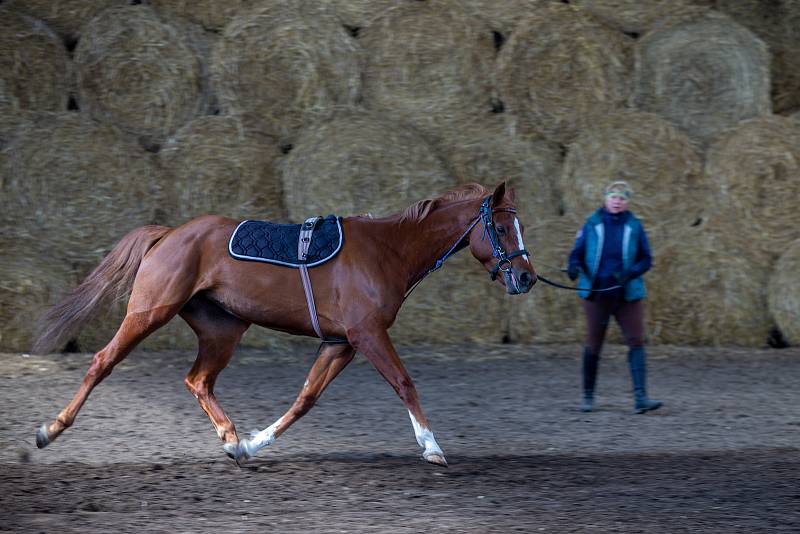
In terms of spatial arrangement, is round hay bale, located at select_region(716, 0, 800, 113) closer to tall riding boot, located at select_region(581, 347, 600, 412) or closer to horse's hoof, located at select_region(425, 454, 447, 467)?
tall riding boot, located at select_region(581, 347, 600, 412)

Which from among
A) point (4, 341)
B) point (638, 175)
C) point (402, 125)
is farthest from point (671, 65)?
point (4, 341)

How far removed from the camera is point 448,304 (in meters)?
10.1

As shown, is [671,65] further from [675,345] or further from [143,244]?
[143,244]

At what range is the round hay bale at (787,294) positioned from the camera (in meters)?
A: 10.0

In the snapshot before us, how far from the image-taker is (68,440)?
6.76m

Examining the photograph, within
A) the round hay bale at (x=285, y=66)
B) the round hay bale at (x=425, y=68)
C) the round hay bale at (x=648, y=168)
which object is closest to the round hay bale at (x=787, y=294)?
the round hay bale at (x=648, y=168)

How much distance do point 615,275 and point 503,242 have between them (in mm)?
1783

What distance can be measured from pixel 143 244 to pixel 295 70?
4010 mm

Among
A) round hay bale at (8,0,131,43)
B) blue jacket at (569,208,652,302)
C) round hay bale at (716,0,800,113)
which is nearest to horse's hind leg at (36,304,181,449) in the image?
blue jacket at (569,208,652,302)

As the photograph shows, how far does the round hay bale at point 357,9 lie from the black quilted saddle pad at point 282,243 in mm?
4428

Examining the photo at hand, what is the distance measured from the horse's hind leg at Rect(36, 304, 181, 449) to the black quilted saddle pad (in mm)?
489

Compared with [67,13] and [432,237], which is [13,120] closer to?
[67,13]

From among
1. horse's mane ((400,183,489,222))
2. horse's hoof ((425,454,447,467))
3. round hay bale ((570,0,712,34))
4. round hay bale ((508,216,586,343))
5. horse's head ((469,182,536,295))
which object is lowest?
round hay bale ((508,216,586,343))

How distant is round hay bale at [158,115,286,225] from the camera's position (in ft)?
32.4
